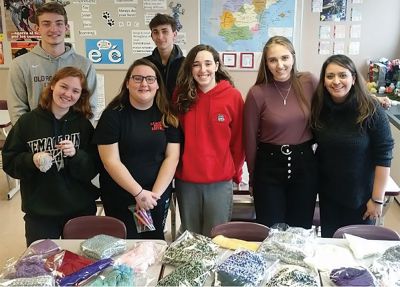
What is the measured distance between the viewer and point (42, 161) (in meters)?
2.24

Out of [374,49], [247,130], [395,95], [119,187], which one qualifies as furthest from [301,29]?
[119,187]

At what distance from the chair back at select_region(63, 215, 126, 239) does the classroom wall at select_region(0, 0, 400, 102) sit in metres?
2.71

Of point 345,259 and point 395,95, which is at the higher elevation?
point 395,95

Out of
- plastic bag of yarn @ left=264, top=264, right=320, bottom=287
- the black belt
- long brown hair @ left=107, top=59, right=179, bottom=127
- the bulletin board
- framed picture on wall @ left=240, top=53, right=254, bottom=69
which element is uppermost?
the bulletin board

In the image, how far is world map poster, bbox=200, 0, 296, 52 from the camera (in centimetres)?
448

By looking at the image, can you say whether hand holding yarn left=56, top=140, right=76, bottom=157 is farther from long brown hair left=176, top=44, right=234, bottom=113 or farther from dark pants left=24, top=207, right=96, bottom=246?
long brown hair left=176, top=44, right=234, bottom=113

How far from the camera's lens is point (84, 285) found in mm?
1768

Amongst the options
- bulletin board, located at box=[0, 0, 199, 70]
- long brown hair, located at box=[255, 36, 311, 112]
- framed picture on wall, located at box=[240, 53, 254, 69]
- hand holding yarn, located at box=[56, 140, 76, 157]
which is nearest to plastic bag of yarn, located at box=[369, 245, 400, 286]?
long brown hair, located at box=[255, 36, 311, 112]

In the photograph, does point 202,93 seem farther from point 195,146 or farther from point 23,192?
point 23,192

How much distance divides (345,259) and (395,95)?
3116 millimetres

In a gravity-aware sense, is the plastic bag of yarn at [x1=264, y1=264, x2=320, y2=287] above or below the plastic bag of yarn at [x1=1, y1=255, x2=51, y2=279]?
above

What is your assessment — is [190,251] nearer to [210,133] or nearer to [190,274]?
[190,274]

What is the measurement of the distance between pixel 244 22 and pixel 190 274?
3328 millimetres

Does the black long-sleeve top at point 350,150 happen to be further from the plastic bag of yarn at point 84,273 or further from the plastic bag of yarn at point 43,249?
the plastic bag of yarn at point 43,249
